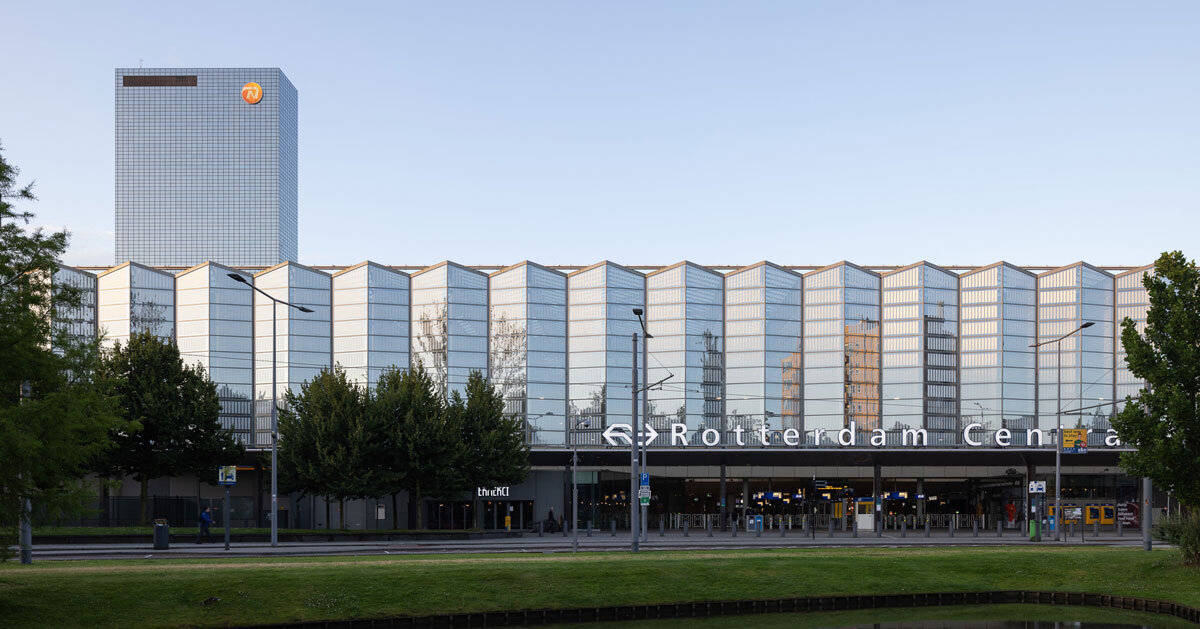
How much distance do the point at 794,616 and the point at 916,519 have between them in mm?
54251

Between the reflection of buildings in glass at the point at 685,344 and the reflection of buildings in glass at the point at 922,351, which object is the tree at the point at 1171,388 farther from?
the reflection of buildings in glass at the point at 922,351

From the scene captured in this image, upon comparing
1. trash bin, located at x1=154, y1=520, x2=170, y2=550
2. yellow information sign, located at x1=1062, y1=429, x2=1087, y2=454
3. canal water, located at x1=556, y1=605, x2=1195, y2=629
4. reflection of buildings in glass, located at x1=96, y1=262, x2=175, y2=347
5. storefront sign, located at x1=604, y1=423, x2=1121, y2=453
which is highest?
reflection of buildings in glass, located at x1=96, y1=262, x2=175, y2=347

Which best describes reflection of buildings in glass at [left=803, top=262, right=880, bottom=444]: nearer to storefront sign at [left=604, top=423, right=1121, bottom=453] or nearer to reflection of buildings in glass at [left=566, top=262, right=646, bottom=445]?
storefront sign at [left=604, top=423, right=1121, bottom=453]

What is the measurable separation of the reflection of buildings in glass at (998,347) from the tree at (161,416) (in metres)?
52.6

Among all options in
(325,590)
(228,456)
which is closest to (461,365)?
(228,456)

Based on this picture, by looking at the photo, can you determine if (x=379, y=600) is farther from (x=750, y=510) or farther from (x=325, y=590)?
(x=750, y=510)

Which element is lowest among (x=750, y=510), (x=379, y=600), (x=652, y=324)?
(x=750, y=510)

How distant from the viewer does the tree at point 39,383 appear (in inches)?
934

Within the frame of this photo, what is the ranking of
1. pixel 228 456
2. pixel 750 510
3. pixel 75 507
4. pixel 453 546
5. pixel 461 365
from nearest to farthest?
pixel 75 507
pixel 453 546
pixel 228 456
pixel 461 365
pixel 750 510

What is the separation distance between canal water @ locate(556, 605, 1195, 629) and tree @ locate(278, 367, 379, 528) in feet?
116

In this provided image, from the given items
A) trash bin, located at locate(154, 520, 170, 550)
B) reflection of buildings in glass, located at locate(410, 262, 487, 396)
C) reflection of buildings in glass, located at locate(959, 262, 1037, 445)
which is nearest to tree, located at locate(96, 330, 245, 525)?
trash bin, located at locate(154, 520, 170, 550)

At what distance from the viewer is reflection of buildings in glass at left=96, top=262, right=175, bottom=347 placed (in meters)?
79.9

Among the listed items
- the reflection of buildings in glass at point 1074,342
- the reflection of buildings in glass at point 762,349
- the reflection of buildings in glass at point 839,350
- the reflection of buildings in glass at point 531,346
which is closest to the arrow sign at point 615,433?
the reflection of buildings in glass at point 531,346

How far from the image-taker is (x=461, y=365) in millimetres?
80312
